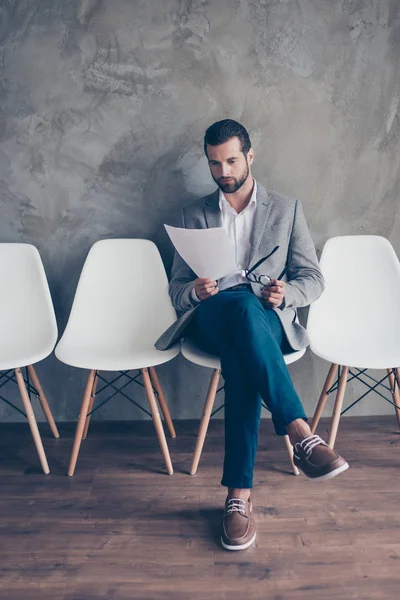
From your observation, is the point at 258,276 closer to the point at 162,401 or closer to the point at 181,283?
the point at 181,283

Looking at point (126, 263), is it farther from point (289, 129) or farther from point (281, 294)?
point (289, 129)

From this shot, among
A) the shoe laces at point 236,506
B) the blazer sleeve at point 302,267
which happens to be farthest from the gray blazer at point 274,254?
the shoe laces at point 236,506

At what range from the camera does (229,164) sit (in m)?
2.09

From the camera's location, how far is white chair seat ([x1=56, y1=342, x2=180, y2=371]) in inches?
78.0

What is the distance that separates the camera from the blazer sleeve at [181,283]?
82.7 inches

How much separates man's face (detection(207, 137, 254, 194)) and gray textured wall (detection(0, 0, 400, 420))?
29 cm

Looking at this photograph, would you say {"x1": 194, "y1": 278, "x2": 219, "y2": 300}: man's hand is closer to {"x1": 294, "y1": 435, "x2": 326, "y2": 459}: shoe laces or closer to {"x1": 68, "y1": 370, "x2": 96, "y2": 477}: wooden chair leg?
{"x1": 68, "y1": 370, "x2": 96, "y2": 477}: wooden chair leg

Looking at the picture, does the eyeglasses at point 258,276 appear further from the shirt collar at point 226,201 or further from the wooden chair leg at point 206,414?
the wooden chair leg at point 206,414

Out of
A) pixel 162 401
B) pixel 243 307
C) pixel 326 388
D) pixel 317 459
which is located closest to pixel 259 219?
pixel 243 307

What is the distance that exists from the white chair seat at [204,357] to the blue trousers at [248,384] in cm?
15

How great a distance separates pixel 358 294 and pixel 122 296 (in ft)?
3.21

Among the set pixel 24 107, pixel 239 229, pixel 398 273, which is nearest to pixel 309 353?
pixel 398 273

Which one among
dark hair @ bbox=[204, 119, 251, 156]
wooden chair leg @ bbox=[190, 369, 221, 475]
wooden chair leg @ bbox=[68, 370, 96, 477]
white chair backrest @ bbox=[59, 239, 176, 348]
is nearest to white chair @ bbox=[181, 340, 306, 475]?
wooden chair leg @ bbox=[190, 369, 221, 475]

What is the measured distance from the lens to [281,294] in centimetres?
194
